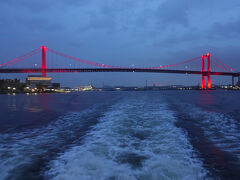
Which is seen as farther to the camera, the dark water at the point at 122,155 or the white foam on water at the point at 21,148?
the white foam on water at the point at 21,148

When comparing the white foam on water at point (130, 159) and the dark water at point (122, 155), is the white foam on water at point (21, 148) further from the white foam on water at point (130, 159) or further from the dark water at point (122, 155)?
the white foam on water at point (130, 159)

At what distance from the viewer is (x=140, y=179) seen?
2488 mm

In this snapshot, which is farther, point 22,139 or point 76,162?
point 22,139

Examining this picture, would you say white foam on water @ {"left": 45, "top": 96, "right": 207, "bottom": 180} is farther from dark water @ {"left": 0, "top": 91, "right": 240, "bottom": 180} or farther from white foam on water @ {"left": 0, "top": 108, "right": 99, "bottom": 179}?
white foam on water @ {"left": 0, "top": 108, "right": 99, "bottom": 179}

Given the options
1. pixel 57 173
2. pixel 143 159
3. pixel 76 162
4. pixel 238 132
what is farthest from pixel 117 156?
pixel 238 132

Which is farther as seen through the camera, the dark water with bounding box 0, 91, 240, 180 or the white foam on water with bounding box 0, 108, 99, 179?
the white foam on water with bounding box 0, 108, 99, 179

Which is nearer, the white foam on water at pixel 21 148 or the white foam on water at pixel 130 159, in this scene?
the white foam on water at pixel 130 159

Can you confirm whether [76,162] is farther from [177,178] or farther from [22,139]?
[22,139]

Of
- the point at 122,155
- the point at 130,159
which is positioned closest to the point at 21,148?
the point at 122,155

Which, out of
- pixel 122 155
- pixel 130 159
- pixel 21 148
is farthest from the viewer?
pixel 21 148

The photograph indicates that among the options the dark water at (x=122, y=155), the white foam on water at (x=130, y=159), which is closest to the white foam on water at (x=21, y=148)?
the dark water at (x=122, y=155)

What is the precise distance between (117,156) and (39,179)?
1.32 metres

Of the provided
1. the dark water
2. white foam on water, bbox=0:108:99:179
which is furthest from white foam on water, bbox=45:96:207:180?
white foam on water, bbox=0:108:99:179

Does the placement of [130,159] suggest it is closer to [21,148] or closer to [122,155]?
[122,155]
